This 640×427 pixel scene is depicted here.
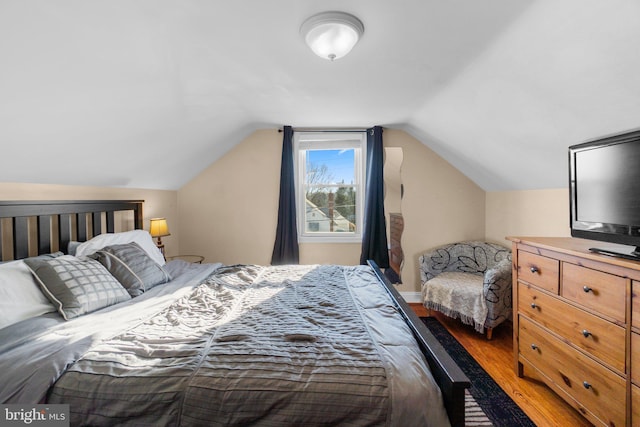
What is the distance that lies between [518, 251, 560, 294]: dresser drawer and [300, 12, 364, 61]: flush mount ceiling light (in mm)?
1775

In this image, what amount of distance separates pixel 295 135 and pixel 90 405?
3.22m

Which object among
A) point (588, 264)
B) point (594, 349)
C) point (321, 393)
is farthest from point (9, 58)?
point (594, 349)

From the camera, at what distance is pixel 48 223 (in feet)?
A: 6.86

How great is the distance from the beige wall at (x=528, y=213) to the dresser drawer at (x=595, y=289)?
989 mm

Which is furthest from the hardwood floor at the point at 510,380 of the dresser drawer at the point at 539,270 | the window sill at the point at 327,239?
the window sill at the point at 327,239

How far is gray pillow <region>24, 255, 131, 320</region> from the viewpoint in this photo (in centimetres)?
158

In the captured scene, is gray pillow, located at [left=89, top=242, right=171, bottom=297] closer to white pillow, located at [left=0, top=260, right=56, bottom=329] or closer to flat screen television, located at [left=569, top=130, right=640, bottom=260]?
white pillow, located at [left=0, top=260, right=56, bottom=329]

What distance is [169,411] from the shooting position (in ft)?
3.43

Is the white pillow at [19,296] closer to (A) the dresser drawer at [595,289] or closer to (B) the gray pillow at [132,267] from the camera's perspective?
(B) the gray pillow at [132,267]

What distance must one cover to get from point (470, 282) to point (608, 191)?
1.67 metres

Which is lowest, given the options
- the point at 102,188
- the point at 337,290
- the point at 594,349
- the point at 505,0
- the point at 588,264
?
the point at 594,349

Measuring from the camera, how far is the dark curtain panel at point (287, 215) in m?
3.70

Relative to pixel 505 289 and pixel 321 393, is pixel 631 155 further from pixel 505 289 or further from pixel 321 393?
pixel 321 393

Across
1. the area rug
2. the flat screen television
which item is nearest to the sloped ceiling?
the flat screen television
